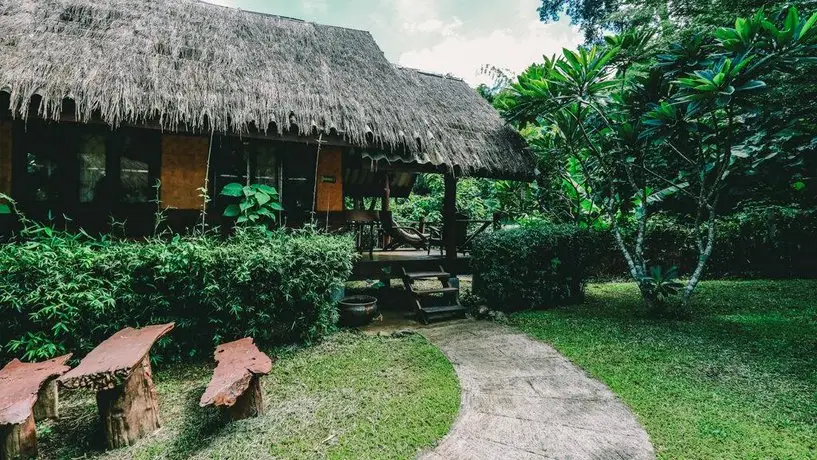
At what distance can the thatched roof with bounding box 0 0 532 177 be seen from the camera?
4.86 m

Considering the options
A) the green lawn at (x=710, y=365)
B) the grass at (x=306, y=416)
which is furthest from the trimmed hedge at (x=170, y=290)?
the green lawn at (x=710, y=365)

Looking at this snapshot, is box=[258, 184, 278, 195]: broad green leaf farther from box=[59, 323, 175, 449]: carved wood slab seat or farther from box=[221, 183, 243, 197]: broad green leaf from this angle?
box=[59, 323, 175, 449]: carved wood slab seat

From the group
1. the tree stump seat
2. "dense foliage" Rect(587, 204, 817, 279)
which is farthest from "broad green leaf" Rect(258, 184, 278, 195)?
"dense foliage" Rect(587, 204, 817, 279)

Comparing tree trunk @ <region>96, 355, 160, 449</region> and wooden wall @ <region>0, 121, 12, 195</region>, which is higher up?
wooden wall @ <region>0, 121, 12, 195</region>

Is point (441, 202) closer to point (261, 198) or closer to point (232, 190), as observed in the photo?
point (261, 198)

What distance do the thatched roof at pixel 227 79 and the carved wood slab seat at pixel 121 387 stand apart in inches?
127

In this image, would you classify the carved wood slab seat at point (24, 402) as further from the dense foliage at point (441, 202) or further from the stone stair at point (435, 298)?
the dense foliage at point (441, 202)

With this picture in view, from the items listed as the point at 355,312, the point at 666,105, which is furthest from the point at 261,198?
the point at 666,105

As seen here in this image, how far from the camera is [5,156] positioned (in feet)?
16.7

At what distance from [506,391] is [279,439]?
2047mm

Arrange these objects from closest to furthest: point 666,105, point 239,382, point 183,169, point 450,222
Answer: point 239,382, point 666,105, point 183,169, point 450,222

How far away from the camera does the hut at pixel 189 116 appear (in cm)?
496

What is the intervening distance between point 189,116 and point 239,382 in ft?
12.6

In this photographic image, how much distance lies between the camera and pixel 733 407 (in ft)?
10.8
